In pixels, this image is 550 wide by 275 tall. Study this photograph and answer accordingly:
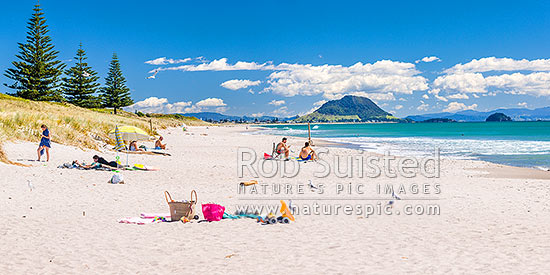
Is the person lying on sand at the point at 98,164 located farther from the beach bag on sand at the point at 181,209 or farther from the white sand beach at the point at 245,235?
the beach bag on sand at the point at 181,209

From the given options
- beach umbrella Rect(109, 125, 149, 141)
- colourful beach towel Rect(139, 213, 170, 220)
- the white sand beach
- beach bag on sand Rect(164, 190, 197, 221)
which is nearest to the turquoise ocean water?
the white sand beach

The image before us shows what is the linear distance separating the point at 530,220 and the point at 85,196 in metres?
8.37

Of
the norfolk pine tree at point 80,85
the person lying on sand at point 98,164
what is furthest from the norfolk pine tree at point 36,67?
the person lying on sand at point 98,164

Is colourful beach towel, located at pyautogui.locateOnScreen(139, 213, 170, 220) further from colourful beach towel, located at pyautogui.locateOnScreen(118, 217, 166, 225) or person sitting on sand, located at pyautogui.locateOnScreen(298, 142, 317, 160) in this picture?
person sitting on sand, located at pyautogui.locateOnScreen(298, 142, 317, 160)

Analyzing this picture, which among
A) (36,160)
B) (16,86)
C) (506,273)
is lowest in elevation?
(506,273)

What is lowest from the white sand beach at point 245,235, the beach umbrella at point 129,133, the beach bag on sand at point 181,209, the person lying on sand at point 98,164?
the white sand beach at point 245,235

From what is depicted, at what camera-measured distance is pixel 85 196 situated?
27.3 feet

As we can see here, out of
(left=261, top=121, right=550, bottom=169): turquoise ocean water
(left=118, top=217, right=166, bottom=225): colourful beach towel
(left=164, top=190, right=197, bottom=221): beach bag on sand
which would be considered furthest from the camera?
(left=261, top=121, right=550, bottom=169): turquoise ocean water

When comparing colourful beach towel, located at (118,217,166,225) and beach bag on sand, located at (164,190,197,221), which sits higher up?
beach bag on sand, located at (164,190,197,221)

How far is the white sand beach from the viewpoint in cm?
473

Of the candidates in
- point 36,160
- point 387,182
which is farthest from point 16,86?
point 387,182

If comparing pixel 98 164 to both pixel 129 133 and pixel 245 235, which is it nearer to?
pixel 129 133

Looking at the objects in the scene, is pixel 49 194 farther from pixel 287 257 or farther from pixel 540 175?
pixel 540 175

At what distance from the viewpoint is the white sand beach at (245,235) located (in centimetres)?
473
